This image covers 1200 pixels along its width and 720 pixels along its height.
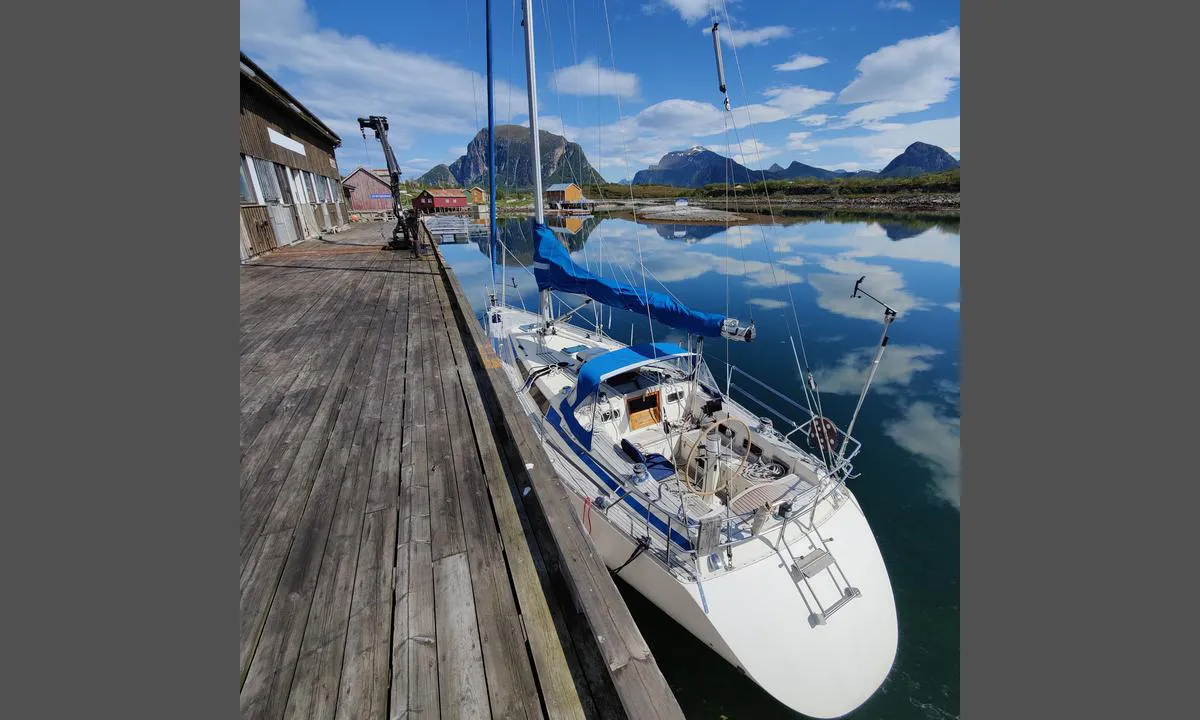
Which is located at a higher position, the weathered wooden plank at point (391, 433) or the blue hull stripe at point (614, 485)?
the weathered wooden plank at point (391, 433)

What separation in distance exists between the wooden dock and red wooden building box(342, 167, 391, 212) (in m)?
57.4

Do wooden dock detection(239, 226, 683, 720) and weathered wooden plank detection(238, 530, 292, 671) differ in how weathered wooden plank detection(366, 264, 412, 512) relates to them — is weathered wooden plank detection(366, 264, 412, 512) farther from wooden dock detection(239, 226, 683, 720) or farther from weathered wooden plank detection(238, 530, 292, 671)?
weathered wooden plank detection(238, 530, 292, 671)

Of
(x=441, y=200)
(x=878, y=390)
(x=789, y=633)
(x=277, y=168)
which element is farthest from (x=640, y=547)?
(x=441, y=200)

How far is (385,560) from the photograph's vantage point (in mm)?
2469

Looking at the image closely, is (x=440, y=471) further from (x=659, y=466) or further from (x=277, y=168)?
(x=277, y=168)

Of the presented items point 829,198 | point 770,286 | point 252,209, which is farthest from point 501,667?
point 829,198

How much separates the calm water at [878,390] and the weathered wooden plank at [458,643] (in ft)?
15.8

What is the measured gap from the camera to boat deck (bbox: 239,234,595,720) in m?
1.80

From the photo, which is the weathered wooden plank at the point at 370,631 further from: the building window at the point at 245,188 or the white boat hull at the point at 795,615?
the building window at the point at 245,188

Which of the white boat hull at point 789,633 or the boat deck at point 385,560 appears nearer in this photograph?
the boat deck at point 385,560

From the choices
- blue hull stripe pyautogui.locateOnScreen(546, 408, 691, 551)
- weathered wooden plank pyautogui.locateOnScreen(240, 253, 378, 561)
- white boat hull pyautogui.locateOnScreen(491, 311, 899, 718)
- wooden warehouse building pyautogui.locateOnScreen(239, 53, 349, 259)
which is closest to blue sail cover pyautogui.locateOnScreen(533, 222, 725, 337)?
blue hull stripe pyautogui.locateOnScreen(546, 408, 691, 551)

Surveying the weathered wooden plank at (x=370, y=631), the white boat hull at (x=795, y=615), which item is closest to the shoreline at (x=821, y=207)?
the white boat hull at (x=795, y=615)

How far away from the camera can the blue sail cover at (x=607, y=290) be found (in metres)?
7.00

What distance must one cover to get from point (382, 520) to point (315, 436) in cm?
161
